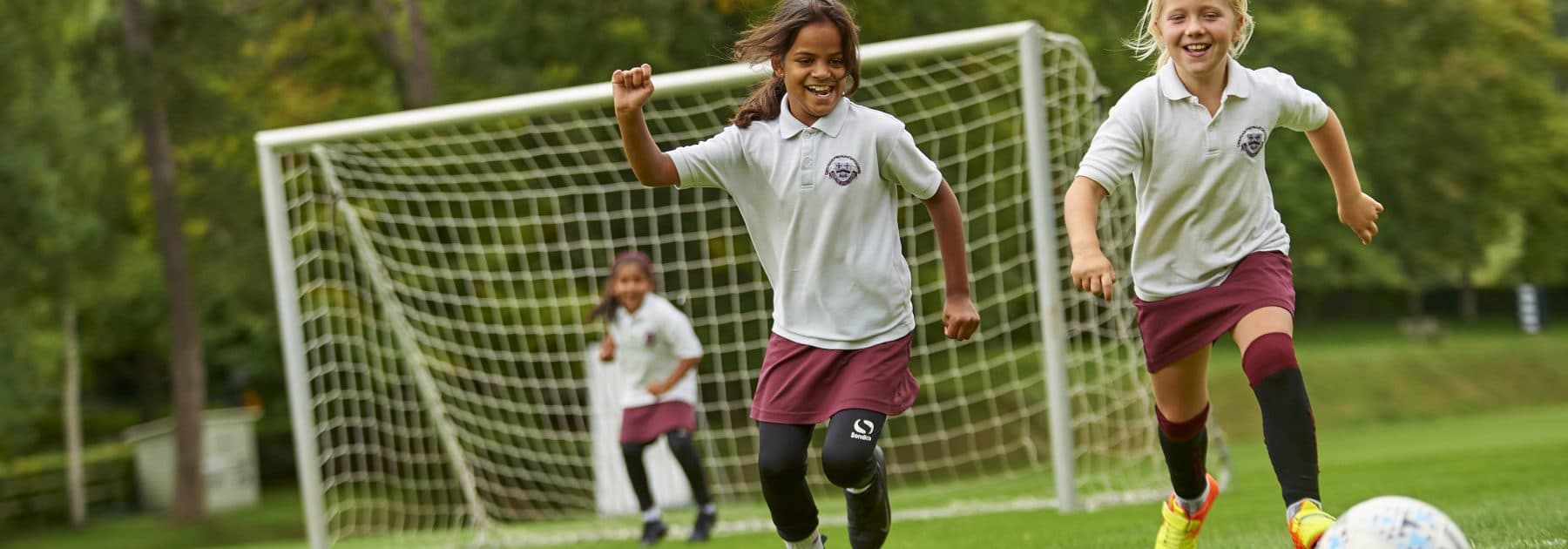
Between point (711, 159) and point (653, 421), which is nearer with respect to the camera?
point (711, 159)

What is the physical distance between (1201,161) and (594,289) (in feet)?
29.4

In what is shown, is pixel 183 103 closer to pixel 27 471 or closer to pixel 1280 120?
pixel 27 471

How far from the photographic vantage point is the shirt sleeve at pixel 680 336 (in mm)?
7969

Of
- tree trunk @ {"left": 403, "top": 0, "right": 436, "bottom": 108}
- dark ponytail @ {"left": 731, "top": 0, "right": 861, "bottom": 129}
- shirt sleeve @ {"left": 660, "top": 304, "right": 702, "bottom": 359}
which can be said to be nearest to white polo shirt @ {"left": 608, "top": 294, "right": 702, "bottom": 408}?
shirt sleeve @ {"left": 660, "top": 304, "right": 702, "bottom": 359}

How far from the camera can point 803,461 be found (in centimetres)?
414

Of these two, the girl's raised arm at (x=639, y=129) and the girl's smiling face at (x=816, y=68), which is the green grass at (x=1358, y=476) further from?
the girl's raised arm at (x=639, y=129)

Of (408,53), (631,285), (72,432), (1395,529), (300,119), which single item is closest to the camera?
(1395,529)

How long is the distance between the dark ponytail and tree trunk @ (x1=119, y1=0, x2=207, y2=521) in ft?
53.2

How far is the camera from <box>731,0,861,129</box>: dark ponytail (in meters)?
4.11

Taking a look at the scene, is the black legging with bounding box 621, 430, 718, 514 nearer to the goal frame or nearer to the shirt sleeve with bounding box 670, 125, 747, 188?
the goal frame

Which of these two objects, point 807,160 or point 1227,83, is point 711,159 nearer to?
point 807,160

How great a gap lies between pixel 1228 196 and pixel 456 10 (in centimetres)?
1662

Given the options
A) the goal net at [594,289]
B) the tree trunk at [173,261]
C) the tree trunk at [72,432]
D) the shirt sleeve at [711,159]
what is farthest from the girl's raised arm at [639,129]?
the tree trunk at [72,432]

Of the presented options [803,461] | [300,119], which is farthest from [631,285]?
[300,119]
